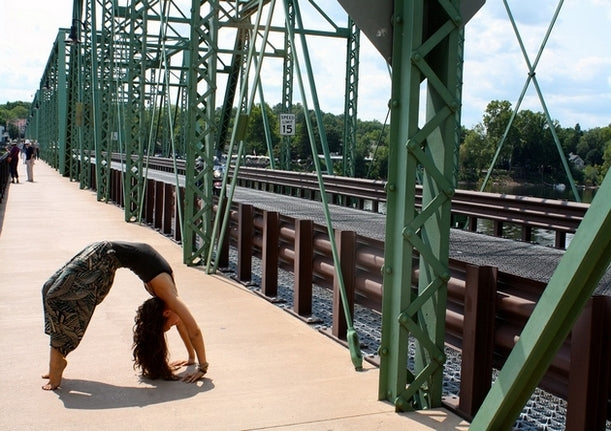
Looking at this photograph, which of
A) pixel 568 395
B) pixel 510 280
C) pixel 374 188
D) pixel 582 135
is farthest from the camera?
pixel 582 135

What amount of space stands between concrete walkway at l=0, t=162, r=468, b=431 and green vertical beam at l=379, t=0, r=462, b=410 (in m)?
0.23

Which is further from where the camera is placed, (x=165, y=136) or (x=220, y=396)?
(x=165, y=136)

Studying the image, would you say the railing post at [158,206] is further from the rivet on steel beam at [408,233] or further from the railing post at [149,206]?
the rivet on steel beam at [408,233]

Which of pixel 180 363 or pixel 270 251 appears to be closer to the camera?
pixel 180 363

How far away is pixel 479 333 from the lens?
457 centimetres

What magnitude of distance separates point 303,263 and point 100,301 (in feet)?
8.42

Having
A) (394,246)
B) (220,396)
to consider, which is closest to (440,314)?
(394,246)

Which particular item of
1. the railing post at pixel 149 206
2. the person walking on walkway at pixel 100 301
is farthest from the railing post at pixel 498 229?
the railing post at pixel 149 206

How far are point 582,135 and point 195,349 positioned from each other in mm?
34699

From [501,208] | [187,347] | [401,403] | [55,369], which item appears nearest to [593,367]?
[401,403]

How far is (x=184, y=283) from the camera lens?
9219 mm

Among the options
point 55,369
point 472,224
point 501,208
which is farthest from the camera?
point 472,224

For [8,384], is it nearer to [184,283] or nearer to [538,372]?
[538,372]

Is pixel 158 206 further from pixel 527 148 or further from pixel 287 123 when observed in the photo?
pixel 527 148
